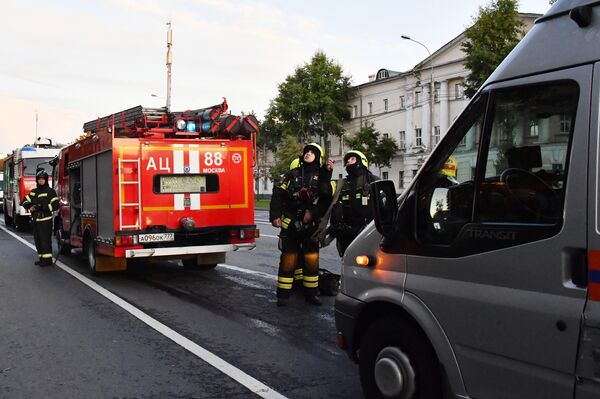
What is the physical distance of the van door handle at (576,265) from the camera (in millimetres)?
2334

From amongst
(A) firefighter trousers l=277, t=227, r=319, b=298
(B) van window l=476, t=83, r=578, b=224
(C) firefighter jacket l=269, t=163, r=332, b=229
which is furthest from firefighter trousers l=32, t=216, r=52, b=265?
(B) van window l=476, t=83, r=578, b=224

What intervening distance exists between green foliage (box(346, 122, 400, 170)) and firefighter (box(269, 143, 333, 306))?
44870 mm

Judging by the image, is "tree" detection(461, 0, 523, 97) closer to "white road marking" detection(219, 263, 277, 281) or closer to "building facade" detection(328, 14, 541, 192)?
"building facade" detection(328, 14, 541, 192)

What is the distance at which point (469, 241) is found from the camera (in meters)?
2.86

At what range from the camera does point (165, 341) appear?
5.59 meters

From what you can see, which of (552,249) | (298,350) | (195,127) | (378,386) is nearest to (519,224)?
(552,249)

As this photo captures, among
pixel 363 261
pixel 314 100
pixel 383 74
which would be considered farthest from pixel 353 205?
pixel 383 74

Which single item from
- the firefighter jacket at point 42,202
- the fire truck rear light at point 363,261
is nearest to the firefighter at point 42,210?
the firefighter jacket at point 42,202

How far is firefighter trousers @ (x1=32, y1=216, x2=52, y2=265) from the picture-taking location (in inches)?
432

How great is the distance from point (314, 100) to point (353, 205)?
54172 millimetres

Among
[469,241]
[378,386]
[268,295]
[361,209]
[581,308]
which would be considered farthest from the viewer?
[268,295]

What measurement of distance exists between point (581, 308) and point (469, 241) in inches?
25.7

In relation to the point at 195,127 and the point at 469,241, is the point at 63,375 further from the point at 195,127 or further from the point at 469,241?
the point at 195,127

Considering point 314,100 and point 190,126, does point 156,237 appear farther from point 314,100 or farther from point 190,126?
point 314,100
